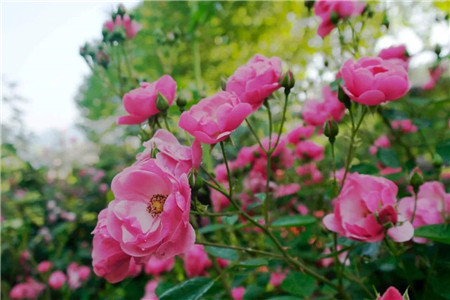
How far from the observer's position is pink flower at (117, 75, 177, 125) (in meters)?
0.72

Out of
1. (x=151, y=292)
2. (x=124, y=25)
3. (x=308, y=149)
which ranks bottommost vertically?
(x=151, y=292)

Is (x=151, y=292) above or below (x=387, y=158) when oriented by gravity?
below

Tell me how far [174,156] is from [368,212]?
0.37m

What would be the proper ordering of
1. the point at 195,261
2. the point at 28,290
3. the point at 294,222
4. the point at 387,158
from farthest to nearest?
the point at 28,290
the point at 195,261
the point at 387,158
the point at 294,222

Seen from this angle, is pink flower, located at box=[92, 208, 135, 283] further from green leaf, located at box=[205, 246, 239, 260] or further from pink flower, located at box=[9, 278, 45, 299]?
pink flower, located at box=[9, 278, 45, 299]

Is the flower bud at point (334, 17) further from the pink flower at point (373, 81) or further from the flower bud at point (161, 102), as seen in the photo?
the flower bud at point (161, 102)

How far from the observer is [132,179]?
0.57 meters

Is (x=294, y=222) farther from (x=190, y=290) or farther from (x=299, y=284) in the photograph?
(x=190, y=290)

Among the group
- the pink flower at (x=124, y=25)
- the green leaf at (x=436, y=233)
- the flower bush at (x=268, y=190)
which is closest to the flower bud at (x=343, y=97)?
the flower bush at (x=268, y=190)

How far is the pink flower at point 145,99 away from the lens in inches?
28.3

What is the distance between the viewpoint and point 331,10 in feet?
3.39

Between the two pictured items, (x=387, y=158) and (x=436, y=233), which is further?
(x=387, y=158)

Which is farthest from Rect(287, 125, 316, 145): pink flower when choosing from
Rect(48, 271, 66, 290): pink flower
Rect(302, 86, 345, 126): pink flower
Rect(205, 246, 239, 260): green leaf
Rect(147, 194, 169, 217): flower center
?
Rect(48, 271, 66, 290): pink flower

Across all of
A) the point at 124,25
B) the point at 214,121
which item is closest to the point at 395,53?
the point at 214,121
